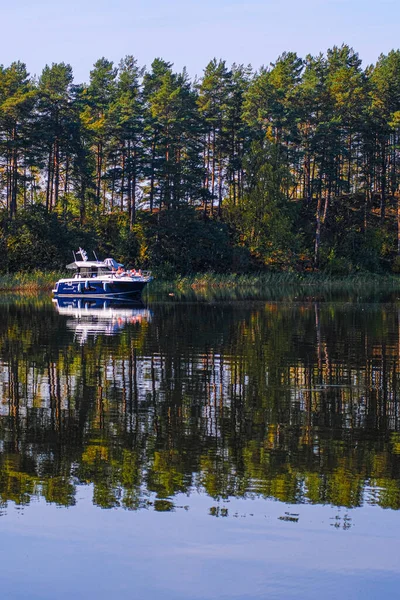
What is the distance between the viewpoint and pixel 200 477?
35.9 ft

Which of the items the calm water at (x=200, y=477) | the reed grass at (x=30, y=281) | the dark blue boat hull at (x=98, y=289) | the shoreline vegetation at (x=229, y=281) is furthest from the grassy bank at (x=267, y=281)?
the calm water at (x=200, y=477)

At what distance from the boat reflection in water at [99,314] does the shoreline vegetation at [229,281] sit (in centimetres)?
874

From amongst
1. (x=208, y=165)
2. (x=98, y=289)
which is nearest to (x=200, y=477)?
(x=98, y=289)

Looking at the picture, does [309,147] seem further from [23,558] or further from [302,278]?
[23,558]

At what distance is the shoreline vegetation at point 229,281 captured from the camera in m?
70.5

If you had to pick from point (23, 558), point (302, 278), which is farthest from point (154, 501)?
point (302, 278)

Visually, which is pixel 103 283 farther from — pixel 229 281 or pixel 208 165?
pixel 208 165

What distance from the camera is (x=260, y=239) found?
86.8 meters

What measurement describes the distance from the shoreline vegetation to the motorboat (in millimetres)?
6616

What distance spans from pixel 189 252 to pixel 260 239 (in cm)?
732

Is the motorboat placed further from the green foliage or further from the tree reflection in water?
the tree reflection in water

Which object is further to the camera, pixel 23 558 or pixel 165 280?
pixel 165 280

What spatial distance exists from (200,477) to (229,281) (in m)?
66.5

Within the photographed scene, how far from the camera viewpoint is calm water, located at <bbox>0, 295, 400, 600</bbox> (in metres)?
7.87
